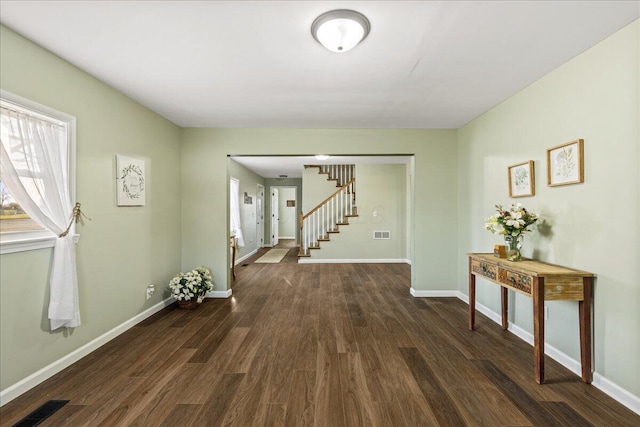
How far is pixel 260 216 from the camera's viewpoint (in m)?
9.17

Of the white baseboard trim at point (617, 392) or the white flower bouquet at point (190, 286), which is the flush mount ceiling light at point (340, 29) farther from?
the white flower bouquet at point (190, 286)

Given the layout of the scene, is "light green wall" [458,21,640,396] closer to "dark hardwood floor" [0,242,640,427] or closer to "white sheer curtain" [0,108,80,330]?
"dark hardwood floor" [0,242,640,427]

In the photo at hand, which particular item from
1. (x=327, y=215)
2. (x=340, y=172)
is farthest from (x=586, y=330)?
(x=340, y=172)

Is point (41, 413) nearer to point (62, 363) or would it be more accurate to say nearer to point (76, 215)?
point (62, 363)

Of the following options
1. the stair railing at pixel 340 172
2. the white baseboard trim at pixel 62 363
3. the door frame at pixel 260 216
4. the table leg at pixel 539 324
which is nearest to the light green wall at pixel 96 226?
the white baseboard trim at pixel 62 363

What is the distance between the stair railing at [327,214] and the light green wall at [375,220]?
0.75 feet

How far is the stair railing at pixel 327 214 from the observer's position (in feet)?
23.0

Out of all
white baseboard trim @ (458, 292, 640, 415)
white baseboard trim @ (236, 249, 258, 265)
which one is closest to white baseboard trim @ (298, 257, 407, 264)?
white baseboard trim @ (236, 249, 258, 265)

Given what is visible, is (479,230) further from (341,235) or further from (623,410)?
(341,235)

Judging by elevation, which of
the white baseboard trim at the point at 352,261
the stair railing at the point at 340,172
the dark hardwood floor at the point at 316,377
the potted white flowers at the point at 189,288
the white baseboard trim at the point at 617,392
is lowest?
the dark hardwood floor at the point at 316,377

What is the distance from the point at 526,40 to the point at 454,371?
8.29 ft

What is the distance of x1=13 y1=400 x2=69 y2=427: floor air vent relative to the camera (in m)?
1.66

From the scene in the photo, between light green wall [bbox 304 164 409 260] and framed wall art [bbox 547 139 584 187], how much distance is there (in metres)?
4.44

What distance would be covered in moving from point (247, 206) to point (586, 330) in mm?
7004
